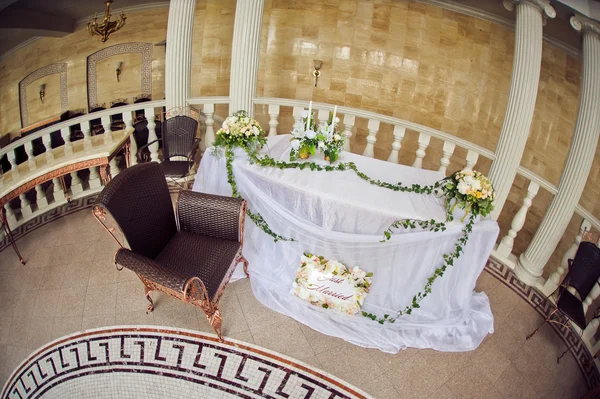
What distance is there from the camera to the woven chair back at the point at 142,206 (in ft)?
8.37

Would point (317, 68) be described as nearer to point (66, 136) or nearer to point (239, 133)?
point (239, 133)

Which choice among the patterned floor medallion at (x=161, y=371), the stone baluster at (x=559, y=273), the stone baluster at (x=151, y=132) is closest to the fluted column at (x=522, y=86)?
the stone baluster at (x=559, y=273)

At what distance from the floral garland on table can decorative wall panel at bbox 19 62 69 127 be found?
4836 mm

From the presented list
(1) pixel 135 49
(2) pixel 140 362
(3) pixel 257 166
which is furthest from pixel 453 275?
(1) pixel 135 49

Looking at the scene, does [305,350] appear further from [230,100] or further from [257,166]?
[230,100]

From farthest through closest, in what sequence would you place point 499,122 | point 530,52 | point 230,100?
point 499,122
point 230,100
point 530,52

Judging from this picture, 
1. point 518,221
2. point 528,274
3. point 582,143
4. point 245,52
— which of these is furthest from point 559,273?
point 245,52

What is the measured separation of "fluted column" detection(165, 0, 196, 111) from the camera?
13.6 feet

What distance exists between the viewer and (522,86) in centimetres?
363

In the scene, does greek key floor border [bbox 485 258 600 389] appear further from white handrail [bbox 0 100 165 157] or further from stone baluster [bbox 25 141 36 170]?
stone baluster [bbox 25 141 36 170]

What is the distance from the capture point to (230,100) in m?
4.42

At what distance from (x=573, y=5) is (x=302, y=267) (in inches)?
133

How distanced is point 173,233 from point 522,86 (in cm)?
358

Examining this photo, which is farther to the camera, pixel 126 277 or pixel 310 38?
pixel 310 38
